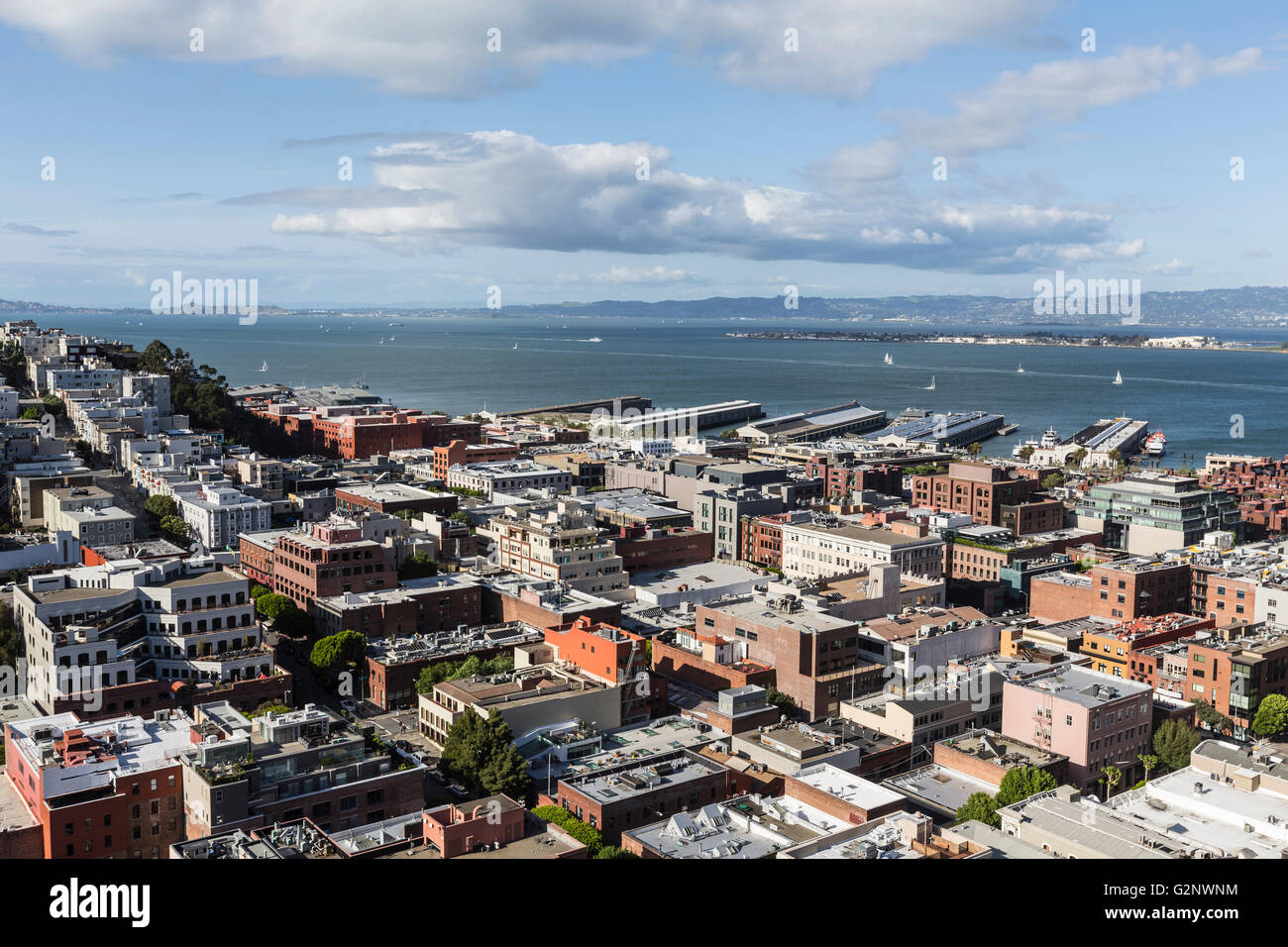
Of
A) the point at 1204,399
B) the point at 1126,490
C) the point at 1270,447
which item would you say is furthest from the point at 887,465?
the point at 1204,399

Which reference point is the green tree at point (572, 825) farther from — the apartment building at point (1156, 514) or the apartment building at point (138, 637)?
the apartment building at point (1156, 514)

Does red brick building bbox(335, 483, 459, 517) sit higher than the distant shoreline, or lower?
lower

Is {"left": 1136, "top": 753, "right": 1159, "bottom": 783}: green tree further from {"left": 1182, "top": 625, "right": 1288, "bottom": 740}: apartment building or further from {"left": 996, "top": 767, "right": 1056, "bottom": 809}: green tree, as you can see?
{"left": 1182, "top": 625, "right": 1288, "bottom": 740}: apartment building

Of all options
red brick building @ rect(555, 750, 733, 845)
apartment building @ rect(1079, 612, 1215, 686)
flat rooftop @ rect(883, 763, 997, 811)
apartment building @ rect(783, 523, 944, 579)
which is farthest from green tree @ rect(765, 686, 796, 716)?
apartment building @ rect(783, 523, 944, 579)

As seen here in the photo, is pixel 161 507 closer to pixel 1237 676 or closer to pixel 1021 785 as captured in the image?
pixel 1021 785

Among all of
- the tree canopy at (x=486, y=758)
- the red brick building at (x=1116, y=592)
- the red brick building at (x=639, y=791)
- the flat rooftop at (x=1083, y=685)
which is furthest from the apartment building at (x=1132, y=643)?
the tree canopy at (x=486, y=758)

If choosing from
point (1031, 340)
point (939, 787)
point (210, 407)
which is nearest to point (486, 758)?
point (939, 787)
